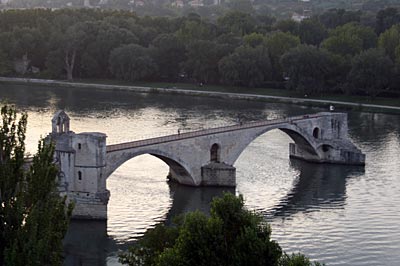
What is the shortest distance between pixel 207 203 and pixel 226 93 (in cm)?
4659

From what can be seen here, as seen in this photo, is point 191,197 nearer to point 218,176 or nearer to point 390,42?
point 218,176

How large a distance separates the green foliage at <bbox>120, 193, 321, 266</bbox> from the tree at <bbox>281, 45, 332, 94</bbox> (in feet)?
199

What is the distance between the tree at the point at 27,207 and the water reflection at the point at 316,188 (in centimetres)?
2002

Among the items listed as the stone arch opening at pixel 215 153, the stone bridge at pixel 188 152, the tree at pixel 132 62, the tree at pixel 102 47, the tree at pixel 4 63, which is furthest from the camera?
the tree at pixel 4 63

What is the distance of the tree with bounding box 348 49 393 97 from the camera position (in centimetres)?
7844

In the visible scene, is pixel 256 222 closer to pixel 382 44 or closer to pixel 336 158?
pixel 336 158

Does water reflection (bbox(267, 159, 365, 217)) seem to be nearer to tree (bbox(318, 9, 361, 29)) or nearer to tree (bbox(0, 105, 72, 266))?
tree (bbox(0, 105, 72, 266))

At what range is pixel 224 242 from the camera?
72.2ft

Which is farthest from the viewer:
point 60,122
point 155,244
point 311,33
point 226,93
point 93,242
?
point 311,33

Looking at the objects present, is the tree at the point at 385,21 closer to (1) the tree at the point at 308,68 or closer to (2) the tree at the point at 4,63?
(1) the tree at the point at 308,68

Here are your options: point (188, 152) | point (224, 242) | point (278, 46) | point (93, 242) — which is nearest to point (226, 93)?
point (278, 46)

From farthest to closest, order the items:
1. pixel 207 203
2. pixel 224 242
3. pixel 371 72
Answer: pixel 371 72, pixel 207 203, pixel 224 242

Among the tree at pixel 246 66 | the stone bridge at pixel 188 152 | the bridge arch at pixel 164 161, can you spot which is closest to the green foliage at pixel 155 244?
the stone bridge at pixel 188 152

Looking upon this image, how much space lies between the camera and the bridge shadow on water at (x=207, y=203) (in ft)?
109
